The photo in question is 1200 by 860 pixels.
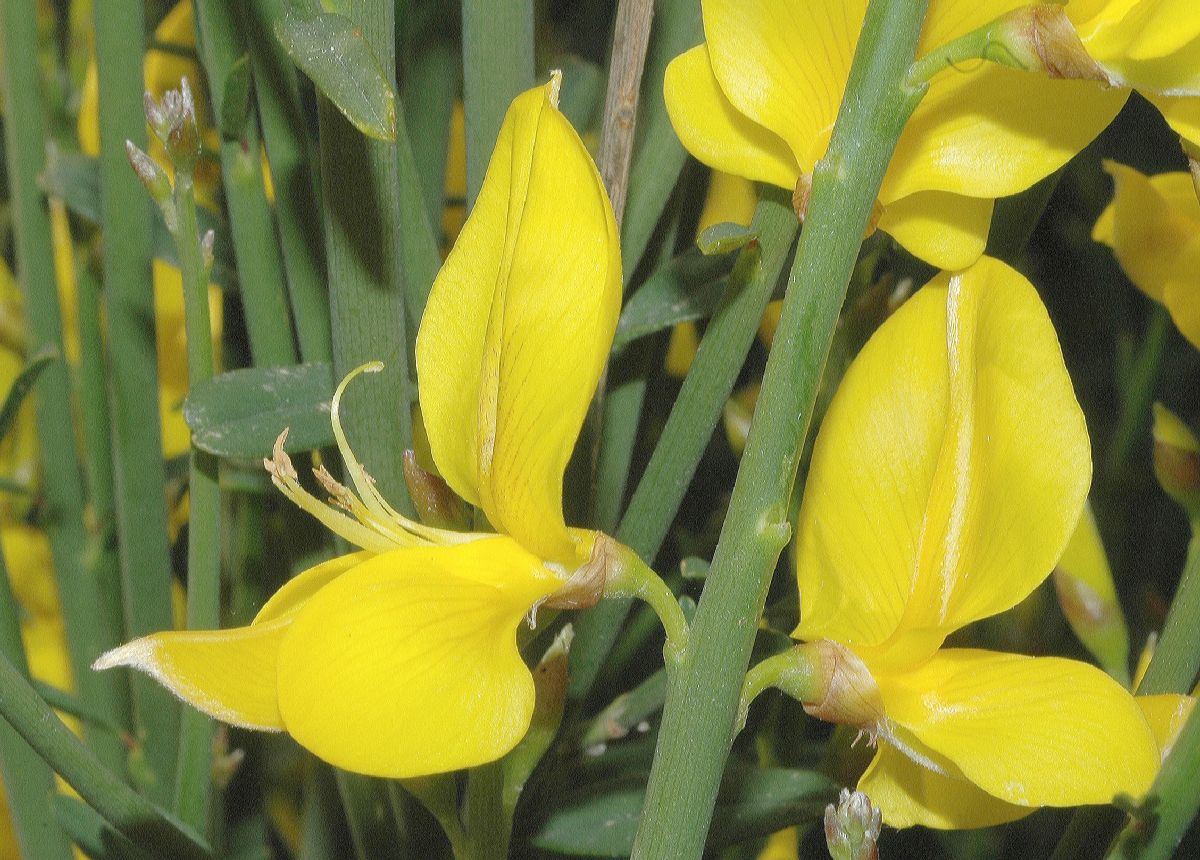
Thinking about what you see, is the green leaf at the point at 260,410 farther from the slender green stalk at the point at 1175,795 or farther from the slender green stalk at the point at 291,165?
the slender green stalk at the point at 1175,795

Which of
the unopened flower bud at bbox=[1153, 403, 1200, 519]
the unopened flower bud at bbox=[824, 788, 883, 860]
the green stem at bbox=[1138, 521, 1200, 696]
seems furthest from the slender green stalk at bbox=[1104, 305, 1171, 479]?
the unopened flower bud at bbox=[824, 788, 883, 860]

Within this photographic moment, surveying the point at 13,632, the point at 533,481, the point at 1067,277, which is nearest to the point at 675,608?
the point at 533,481

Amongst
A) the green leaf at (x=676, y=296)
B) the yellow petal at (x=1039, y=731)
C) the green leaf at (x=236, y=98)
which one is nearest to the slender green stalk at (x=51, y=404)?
the green leaf at (x=236, y=98)

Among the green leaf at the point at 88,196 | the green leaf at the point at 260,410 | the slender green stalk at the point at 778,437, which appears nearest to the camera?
the slender green stalk at the point at 778,437

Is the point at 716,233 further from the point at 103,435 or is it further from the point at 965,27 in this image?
the point at 103,435

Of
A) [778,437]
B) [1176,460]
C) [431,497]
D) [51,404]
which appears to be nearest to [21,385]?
[51,404]

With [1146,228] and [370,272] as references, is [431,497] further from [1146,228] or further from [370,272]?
[1146,228]

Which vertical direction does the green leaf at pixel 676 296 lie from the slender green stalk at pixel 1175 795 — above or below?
above
